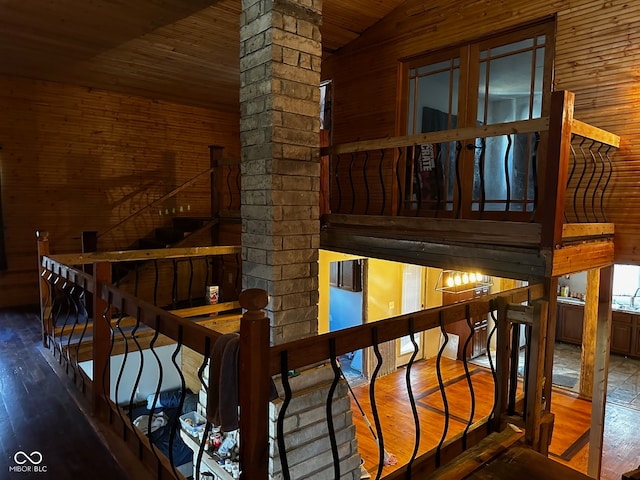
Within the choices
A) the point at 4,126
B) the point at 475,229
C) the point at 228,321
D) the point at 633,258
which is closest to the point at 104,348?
the point at 228,321

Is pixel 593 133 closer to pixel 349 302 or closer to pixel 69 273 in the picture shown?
pixel 69 273

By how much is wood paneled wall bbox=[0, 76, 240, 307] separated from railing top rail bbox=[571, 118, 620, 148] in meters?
5.98

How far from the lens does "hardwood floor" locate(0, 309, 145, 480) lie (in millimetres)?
2082

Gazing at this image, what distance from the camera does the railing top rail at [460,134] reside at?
110 inches

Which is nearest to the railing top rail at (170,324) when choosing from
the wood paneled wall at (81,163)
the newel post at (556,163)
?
the newel post at (556,163)

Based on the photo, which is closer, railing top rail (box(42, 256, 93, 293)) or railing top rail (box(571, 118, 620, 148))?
railing top rail (box(42, 256, 93, 293))

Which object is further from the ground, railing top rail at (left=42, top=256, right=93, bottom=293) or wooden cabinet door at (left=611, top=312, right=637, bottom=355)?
railing top rail at (left=42, top=256, right=93, bottom=293)

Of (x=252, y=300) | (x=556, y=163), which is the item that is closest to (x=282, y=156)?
(x=556, y=163)

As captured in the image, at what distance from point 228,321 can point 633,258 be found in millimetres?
3947

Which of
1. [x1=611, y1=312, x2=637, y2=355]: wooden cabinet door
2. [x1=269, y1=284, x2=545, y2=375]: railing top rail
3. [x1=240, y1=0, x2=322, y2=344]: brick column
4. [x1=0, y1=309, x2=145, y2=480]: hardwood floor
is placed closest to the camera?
[x1=269, y1=284, x2=545, y2=375]: railing top rail

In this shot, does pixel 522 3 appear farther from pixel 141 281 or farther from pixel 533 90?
pixel 141 281

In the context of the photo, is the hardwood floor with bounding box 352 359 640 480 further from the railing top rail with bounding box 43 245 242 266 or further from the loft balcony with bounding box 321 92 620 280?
the railing top rail with bounding box 43 245 242 266

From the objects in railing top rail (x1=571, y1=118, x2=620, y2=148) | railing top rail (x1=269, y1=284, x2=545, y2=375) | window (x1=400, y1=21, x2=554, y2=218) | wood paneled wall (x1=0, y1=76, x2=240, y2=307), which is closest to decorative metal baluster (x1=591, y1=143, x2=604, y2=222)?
railing top rail (x1=571, y1=118, x2=620, y2=148)

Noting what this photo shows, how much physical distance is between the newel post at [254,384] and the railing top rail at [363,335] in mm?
50
